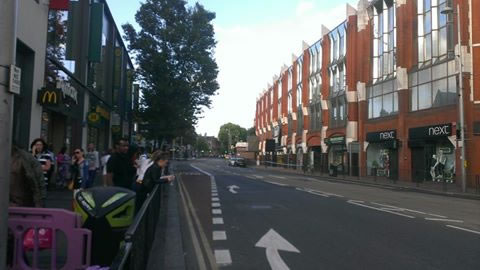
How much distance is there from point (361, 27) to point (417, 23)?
9.99 meters

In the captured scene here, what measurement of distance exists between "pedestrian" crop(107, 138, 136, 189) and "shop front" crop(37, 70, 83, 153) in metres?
6.86

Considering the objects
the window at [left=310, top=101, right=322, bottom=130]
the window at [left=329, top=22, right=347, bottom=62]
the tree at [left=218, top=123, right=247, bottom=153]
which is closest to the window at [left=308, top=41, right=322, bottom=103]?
the window at [left=310, top=101, right=322, bottom=130]

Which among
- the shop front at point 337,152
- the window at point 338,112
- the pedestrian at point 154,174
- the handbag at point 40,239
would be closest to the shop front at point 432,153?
the shop front at point 337,152

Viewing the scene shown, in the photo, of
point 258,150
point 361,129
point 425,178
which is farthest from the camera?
point 258,150

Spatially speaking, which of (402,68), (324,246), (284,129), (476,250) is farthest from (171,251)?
(284,129)

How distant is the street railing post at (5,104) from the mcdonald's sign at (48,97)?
40.5 feet

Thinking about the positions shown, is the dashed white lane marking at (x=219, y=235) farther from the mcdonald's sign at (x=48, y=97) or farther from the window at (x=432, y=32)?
the window at (x=432, y=32)

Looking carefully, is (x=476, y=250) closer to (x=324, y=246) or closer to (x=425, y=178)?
(x=324, y=246)

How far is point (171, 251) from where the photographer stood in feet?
26.3

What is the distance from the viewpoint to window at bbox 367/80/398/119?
40.2m

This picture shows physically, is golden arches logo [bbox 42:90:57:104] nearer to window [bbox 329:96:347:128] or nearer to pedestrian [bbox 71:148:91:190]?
pedestrian [bbox 71:148:91:190]

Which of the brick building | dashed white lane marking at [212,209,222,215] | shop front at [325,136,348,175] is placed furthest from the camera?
shop front at [325,136,348,175]

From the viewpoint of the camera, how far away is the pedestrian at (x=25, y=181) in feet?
17.9

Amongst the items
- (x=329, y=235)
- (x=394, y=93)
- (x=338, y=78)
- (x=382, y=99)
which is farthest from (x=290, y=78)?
(x=329, y=235)
